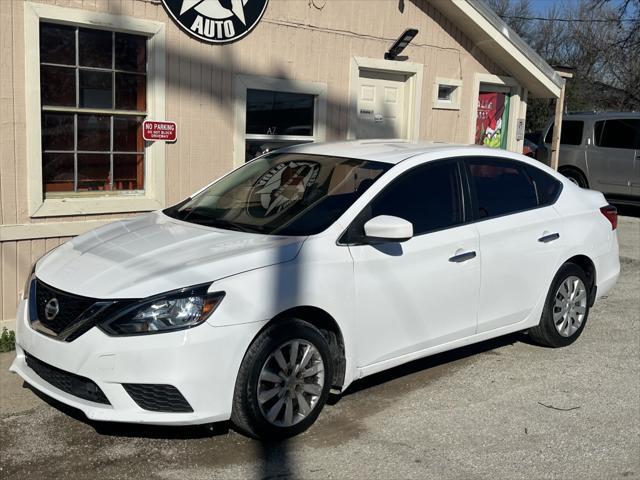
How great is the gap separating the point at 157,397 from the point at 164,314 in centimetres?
43

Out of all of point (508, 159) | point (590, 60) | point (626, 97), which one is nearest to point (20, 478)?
point (508, 159)

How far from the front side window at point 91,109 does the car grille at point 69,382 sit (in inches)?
106

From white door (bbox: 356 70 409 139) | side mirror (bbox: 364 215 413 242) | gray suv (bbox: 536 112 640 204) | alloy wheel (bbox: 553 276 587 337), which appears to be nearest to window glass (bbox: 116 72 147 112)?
white door (bbox: 356 70 409 139)

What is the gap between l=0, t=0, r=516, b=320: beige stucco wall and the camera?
19.9 feet

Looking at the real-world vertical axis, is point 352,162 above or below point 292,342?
above

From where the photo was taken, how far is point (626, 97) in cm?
2917

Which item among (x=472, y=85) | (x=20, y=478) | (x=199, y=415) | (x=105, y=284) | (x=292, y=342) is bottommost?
(x=20, y=478)

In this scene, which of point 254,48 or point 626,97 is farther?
point 626,97

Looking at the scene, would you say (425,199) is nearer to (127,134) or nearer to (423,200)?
(423,200)

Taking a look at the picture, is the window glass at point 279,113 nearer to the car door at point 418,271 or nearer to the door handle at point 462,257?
the car door at point 418,271

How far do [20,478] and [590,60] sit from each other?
33906 millimetres

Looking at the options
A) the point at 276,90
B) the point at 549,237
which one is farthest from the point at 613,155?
the point at 549,237

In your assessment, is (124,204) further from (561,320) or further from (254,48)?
(561,320)

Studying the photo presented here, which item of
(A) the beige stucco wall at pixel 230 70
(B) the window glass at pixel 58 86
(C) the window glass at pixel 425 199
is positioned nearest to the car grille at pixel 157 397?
(C) the window glass at pixel 425 199
